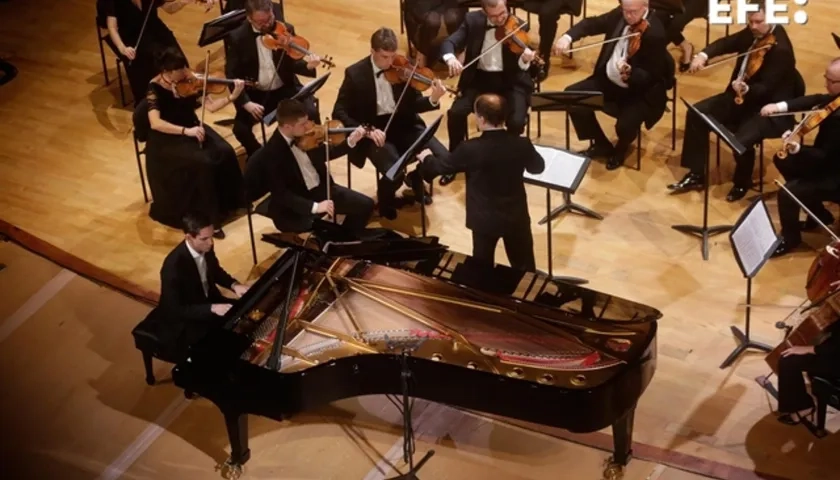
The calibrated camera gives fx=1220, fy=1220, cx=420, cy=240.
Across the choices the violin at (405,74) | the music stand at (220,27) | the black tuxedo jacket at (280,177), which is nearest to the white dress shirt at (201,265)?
the black tuxedo jacket at (280,177)

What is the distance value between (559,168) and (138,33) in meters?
3.26

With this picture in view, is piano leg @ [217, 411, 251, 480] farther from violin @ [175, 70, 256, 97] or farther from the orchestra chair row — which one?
the orchestra chair row

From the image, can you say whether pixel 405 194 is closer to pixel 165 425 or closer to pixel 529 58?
pixel 529 58

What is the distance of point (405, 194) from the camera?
23.6ft

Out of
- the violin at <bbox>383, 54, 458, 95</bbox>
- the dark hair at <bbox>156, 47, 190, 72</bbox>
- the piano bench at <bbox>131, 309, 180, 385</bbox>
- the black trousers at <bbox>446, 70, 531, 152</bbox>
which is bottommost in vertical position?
the piano bench at <bbox>131, 309, 180, 385</bbox>

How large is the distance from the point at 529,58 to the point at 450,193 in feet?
3.01

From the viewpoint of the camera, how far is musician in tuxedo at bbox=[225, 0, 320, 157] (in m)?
7.01

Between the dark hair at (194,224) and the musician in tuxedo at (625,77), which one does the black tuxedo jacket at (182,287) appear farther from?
the musician in tuxedo at (625,77)

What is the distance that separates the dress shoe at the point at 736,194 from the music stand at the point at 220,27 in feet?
9.82

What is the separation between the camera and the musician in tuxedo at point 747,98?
22.0 ft

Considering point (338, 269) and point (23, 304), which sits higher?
point (338, 269)

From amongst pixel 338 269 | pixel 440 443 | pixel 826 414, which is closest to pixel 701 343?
pixel 826 414

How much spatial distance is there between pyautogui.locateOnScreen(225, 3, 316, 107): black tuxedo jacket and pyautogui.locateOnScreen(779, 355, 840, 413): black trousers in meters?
3.37

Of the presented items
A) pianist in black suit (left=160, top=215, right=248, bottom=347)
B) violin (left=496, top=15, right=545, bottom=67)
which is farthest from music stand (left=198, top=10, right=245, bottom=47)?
pianist in black suit (left=160, top=215, right=248, bottom=347)
